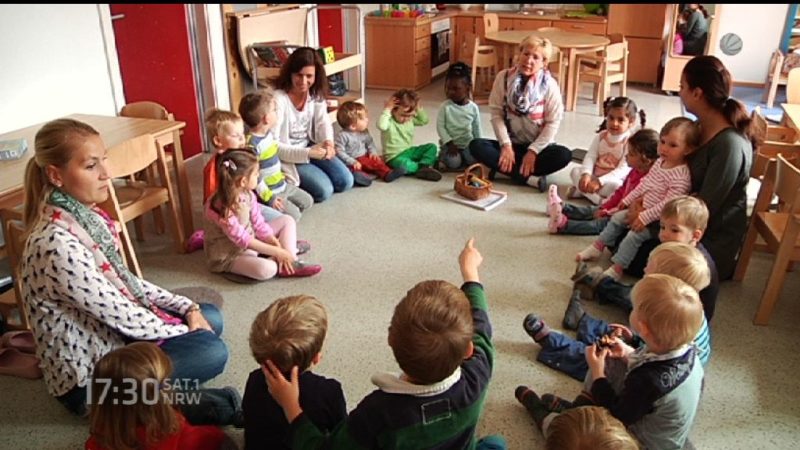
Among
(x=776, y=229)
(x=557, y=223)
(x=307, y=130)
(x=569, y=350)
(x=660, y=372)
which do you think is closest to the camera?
(x=660, y=372)

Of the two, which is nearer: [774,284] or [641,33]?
[774,284]

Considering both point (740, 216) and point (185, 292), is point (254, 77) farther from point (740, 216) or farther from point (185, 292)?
point (740, 216)

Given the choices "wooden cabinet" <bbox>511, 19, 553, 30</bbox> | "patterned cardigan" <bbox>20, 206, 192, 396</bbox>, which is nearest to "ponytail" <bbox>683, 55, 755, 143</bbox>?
"patterned cardigan" <bbox>20, 206, 192, 396</bbox>

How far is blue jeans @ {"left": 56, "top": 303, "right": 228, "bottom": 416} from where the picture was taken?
1866 millimetres

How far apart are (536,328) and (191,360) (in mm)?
1150

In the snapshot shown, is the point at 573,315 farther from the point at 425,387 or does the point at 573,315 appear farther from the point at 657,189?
the point at 425,387

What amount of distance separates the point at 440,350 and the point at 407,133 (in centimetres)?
286

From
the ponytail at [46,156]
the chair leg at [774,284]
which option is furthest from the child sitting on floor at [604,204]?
the ponytail at [46,156]

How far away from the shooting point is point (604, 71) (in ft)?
17.9

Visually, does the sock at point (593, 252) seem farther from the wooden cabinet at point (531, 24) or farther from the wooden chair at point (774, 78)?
the wooden cabinet at point (531, 24)

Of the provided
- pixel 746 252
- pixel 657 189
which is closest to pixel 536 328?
pixel 657 189

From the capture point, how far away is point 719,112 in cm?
250

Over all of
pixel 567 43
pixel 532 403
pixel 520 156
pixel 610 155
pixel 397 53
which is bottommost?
pixel 532 403

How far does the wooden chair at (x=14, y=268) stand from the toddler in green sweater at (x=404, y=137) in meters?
2.09
